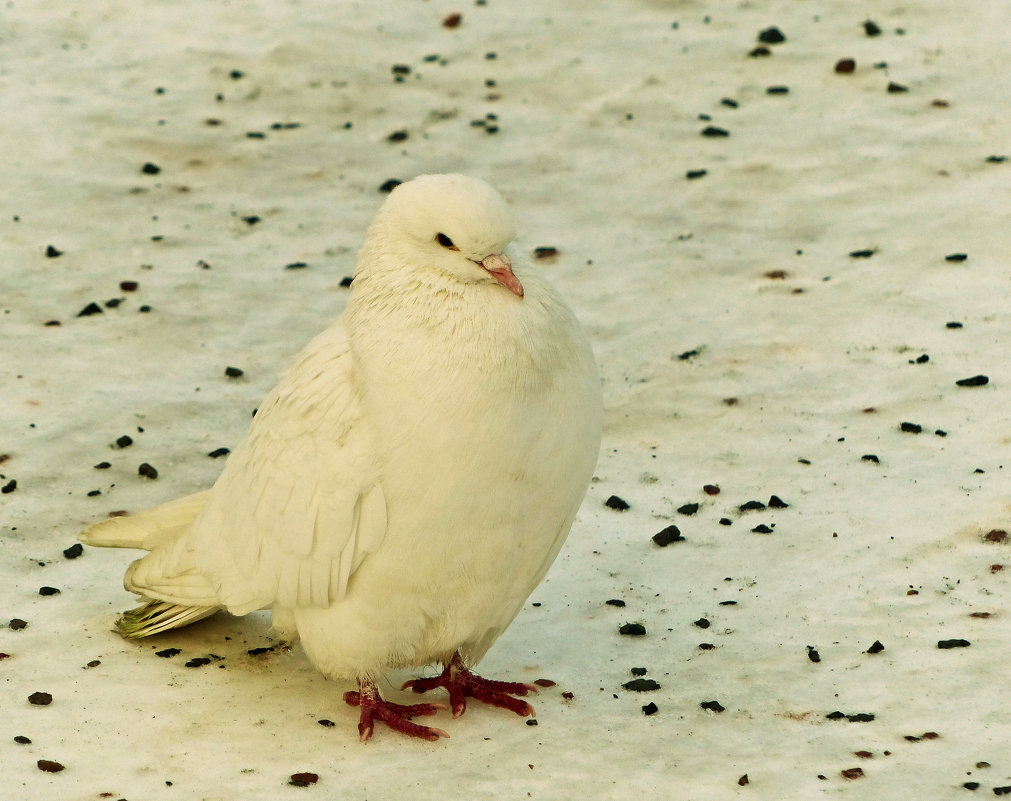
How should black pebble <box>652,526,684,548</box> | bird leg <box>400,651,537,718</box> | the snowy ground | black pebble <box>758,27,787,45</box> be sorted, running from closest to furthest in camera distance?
the snowy ground
bird leg <box>400,651,537,718</box>
black pebble <box>652,526,684,548</box>
black pebble <box>758,27,787,45</box>

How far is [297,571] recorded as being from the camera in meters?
4.43

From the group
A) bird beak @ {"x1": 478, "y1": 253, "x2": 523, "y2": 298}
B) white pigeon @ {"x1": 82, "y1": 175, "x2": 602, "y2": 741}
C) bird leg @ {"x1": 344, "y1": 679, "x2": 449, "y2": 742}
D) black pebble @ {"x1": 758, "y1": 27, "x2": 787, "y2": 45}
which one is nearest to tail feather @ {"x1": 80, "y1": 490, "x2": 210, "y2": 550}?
white pigeon @ {"x1": 82, "y1": 175, "x2": 602, "y2": 741}

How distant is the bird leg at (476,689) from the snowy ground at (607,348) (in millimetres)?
60

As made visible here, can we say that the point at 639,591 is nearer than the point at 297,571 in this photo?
No

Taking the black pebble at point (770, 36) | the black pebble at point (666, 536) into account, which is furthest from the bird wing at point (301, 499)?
the black pebble at point (770, 36)

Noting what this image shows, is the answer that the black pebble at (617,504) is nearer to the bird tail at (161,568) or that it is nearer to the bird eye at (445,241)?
the bird tail at (161,568)

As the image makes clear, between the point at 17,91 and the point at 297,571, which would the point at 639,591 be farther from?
the point at 17,91

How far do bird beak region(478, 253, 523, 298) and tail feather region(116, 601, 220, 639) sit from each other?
1736 mm

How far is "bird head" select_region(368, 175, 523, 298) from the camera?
409cm

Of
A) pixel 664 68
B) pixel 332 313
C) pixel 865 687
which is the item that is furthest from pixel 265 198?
pixel 865 687

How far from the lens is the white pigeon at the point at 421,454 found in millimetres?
4094

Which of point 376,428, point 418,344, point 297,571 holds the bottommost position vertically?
point 297,571

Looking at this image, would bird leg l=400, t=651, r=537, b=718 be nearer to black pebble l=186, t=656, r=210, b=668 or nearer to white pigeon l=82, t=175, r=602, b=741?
white pigeon l=82, t=175, r=602, b=741

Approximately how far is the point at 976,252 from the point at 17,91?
6554 millimetres
